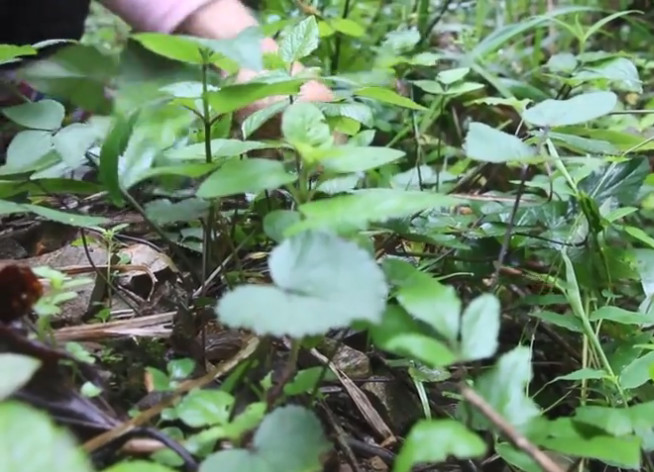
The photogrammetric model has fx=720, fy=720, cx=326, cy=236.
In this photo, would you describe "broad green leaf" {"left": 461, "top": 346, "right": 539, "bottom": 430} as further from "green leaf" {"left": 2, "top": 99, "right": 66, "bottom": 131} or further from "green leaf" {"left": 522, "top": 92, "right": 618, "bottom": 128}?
"green leaf" {"left": 2, "top": 99, "right": 66, "bottom": 131}

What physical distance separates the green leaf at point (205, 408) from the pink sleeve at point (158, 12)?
2.00 ft

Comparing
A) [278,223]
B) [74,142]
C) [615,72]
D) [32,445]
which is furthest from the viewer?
[615,72]

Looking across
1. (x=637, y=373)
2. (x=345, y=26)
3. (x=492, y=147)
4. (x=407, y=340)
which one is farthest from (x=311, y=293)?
(x=345, y=26)

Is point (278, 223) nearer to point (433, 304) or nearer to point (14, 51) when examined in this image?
point (433, 304)

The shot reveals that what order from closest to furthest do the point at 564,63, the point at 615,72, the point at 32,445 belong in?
the point at 32,445 → the point at 615,72 → the point at 564,63

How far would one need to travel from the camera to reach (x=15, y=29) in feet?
3.33

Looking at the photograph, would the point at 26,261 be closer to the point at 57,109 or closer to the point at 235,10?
the point at 57,109

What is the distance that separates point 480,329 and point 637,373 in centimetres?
22

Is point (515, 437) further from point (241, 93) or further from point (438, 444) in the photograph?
point (241, 93)

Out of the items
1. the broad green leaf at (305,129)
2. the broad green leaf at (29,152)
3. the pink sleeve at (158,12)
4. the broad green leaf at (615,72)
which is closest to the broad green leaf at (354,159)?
the broad green leaf at (305,129)

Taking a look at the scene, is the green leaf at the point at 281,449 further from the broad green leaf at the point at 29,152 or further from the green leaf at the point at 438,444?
the broad green leaf at the point at 29,152

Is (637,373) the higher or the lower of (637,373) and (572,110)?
the lower

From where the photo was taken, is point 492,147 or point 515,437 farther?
point 492,147

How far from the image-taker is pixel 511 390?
1.04ft
